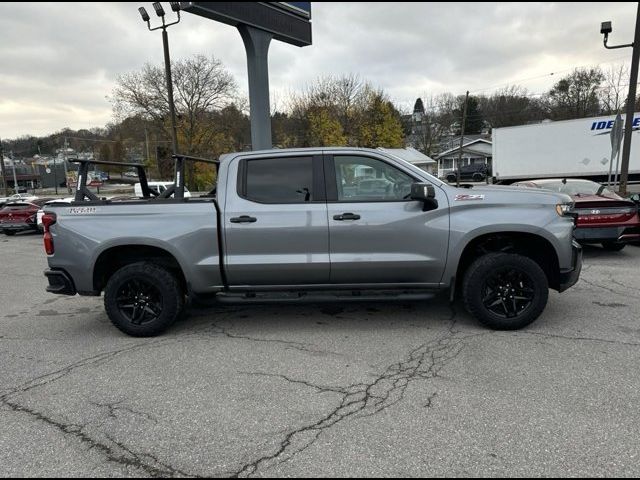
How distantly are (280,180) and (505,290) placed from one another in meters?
2.57

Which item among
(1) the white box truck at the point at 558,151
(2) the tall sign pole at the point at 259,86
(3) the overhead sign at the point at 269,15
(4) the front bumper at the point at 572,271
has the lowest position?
(4) the front bumper at the point at 572,271

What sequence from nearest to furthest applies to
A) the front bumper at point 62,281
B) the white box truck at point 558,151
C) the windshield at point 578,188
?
the front bumper at point 62,281, the windshield at point 578,188, the white box truck at point 558,151

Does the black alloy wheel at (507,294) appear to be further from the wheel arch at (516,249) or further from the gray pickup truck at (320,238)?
the wheel arch at (516,249)

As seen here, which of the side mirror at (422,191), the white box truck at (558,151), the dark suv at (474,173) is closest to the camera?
the side mirror at (422,191)

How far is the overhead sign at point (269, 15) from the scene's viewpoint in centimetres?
1226

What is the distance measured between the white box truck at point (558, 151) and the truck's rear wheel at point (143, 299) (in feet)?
73.0

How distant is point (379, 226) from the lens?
4344 mm

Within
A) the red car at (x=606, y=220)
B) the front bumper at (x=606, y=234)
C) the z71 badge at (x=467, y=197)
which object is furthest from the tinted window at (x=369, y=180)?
the front bumper at (x=606, y=234)

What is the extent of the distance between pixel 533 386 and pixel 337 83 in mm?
39482

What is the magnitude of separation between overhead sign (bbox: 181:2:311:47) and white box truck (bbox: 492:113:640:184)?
13133mm

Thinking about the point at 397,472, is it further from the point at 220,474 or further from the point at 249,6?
the point at 249,6

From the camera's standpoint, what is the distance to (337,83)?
130ft

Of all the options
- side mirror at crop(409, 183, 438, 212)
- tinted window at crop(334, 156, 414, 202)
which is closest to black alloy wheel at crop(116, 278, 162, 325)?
tinted window at crop(334, 156, 414, 202)

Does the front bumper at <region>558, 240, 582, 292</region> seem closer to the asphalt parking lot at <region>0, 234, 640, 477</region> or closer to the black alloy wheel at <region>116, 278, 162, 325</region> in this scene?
the asphalt parking lot at <region>0, 234, 640, 477</region>
